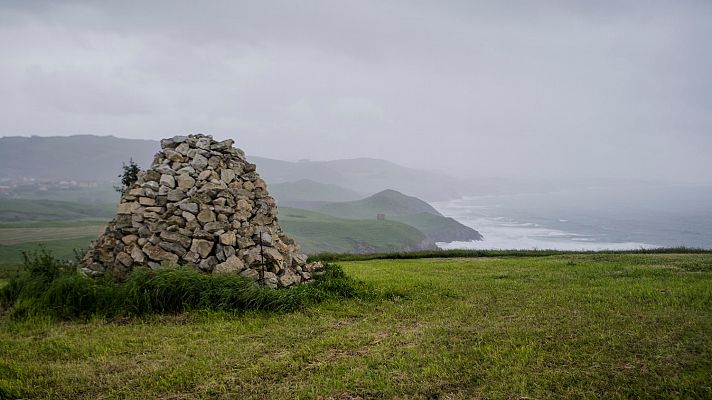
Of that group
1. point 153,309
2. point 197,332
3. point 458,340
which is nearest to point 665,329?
point 458,340

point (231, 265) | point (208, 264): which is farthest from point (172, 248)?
point (231, 265)

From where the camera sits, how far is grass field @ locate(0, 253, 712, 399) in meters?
5.81

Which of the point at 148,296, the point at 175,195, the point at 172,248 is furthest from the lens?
the point at 175,195

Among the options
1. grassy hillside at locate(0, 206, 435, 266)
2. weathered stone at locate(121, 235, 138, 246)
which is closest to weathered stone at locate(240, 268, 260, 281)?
weathered stone at locate(121, 235, 138, 246)

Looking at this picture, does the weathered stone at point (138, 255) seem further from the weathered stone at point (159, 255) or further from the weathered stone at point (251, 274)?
the weathered stone at point (251, 274)

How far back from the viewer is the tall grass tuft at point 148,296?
997 centimetres

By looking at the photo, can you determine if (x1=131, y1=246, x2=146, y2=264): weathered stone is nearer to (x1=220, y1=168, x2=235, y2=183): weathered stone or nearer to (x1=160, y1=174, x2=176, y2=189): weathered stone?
(x1=160, y1=174, x2=176, y2=189): weathered stone

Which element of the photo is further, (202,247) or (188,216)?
(188,216)

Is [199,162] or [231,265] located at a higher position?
[199,162]

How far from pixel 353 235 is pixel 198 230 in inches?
6315

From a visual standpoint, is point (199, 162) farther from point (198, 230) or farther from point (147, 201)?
point (198, 230)

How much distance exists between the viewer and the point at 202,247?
37.4ft

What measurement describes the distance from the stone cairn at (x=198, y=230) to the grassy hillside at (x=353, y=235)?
432 feet

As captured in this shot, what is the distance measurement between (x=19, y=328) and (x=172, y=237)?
3567 millimetres
